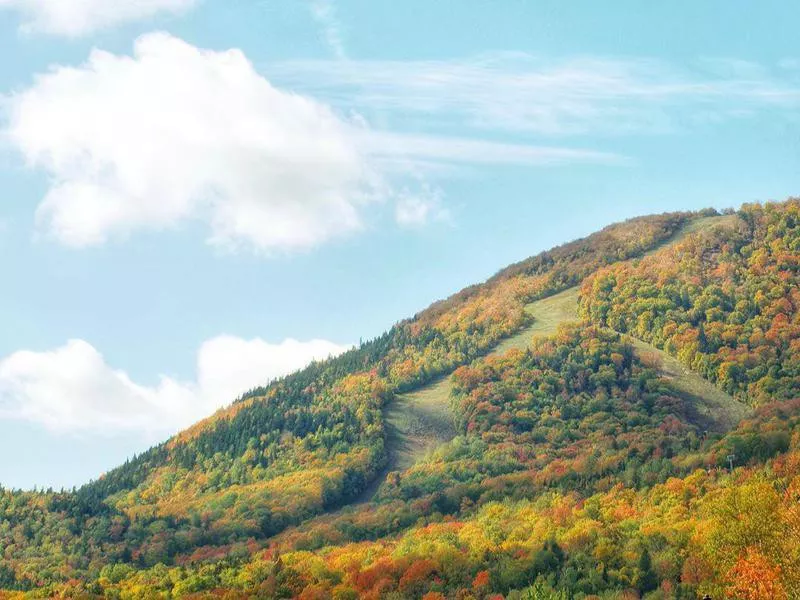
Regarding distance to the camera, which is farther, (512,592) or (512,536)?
(512,536)

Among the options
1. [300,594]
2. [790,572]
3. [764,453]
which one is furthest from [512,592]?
[764,453]

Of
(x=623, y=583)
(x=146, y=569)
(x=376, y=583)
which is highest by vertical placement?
(x=146, y=569)

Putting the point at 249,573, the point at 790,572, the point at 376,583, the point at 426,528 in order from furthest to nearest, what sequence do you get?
the point at 426,528 < the point at 249,573 < the point at 376,583 < the point at 790,572

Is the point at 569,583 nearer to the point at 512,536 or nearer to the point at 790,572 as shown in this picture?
the point at 512,536

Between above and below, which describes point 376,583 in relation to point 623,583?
above

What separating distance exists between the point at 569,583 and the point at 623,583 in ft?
24.3

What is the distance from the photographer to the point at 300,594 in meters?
150

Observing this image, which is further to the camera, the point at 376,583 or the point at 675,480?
the point at 675,480

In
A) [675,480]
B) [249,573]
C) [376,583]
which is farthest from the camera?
[675,480]

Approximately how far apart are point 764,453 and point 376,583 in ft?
269

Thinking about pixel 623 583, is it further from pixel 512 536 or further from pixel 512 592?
pixel 512 536

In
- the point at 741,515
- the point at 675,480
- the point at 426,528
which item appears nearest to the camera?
the point at 741,515

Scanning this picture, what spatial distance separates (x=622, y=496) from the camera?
609 ft

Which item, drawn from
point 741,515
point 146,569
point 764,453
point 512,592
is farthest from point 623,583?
point 146,569
